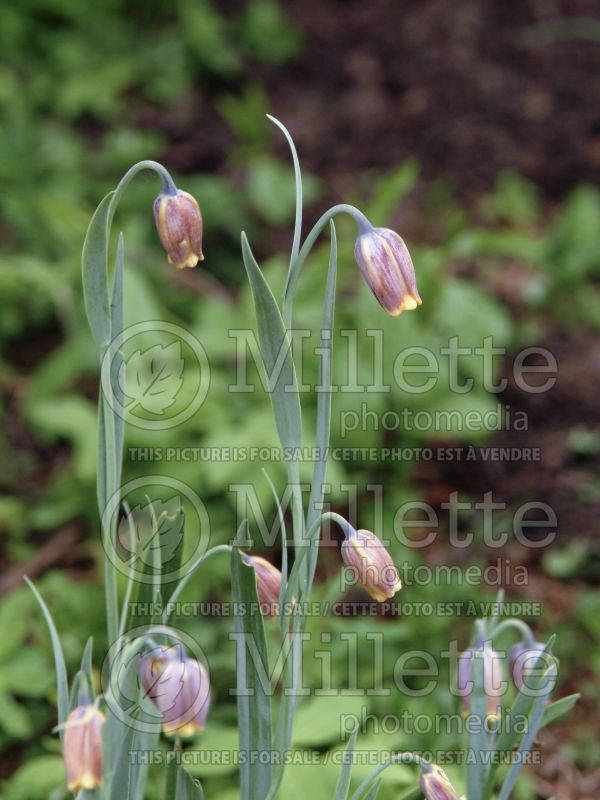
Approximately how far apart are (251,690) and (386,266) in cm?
52

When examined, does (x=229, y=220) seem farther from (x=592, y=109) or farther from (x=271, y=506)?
(x=592, y=109)

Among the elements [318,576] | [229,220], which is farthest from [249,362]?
[229,220]

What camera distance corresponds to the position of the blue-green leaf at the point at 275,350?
1166 mm

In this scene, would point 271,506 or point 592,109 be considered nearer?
point 271,506

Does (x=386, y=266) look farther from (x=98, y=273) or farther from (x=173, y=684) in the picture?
(x=173, y=684)

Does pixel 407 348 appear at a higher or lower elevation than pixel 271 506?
higher

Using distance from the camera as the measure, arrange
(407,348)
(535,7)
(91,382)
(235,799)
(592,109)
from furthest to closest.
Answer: (535,7) < (592,109) < (91,382) < (407,348) < (235,799)

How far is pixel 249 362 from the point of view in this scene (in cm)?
257

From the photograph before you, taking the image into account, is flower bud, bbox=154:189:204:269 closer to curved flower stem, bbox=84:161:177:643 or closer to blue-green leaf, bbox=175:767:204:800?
curved flower stem, bbox=84:161:177:643

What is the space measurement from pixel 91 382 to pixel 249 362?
60 centimetres

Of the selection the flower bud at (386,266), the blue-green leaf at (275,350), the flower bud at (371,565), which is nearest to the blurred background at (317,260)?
the flower bud at (371,565)

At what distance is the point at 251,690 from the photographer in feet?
3.95

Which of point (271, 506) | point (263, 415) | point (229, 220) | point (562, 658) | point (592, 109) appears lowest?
point (562, 658)

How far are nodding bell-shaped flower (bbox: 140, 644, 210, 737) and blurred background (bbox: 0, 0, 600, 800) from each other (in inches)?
14.4
